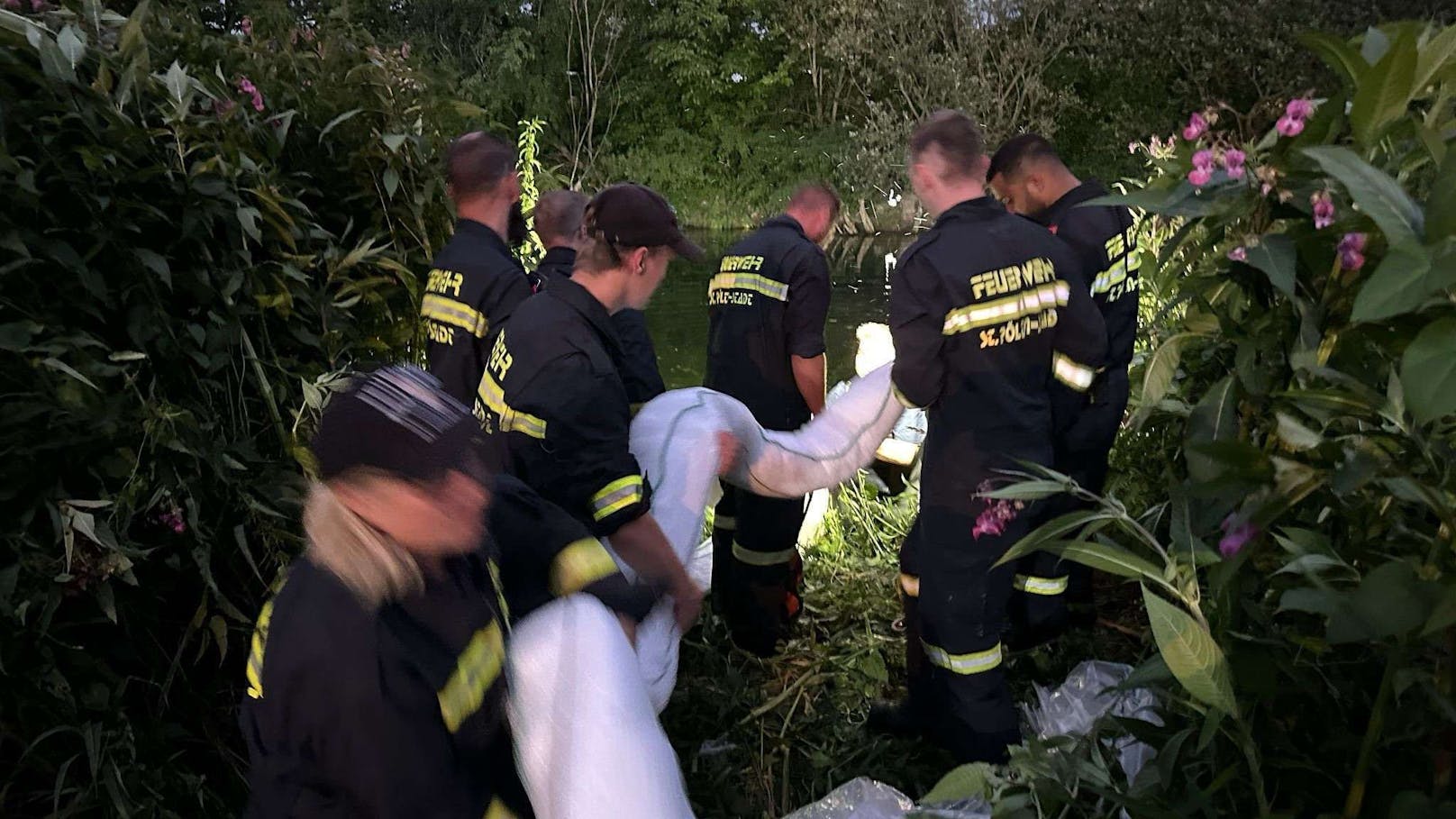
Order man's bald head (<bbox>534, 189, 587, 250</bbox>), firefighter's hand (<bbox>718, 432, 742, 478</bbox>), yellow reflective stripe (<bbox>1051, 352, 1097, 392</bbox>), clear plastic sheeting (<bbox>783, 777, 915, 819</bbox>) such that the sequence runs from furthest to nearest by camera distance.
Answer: man's bald head (<bbox>534, 189, 587, 250</bbox>) < yellow reflective stripe (<bbox>1051, 352, 1097, 392</bbox>) < firefighter's hand (<bbox>718, 432, 742, 478</bbox>) < clear plastic sheeting (<bbox>783, 777, 915, 819</bbox>)

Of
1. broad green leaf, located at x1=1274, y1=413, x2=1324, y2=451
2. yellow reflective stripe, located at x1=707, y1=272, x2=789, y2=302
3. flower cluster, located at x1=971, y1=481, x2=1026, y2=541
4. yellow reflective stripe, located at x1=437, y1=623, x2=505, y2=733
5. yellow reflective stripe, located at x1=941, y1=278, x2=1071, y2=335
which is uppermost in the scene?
broad green leaf, located at x1=1274, y1=413, x2=1324, y2=451

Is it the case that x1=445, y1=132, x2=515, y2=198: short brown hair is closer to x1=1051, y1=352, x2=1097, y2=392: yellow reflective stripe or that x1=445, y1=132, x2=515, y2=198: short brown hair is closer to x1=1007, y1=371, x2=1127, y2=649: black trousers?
x1=1051, y1=352, x2=1097, y2=392: yellow reflective stripe

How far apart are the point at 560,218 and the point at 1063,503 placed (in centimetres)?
251

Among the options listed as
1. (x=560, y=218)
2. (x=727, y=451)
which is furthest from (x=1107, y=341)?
(x=560, y=218)

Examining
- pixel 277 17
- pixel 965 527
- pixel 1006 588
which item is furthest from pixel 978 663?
pixel 277 17

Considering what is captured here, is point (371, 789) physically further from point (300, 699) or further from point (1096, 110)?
point (1096, 110)

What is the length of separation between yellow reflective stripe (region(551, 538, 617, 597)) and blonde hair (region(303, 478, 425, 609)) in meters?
0.24

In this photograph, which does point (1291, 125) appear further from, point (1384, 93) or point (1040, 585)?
point (1040, 585)

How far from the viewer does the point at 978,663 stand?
10.3ft

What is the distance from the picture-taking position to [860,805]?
2342 millimetres

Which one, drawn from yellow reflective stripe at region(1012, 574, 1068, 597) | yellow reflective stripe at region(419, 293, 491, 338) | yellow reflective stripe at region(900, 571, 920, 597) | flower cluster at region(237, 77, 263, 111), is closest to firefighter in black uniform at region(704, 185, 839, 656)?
yellow reflective stripe at region(900, 571, 920, 597)

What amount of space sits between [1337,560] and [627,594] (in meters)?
0.92

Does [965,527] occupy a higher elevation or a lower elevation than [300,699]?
lower

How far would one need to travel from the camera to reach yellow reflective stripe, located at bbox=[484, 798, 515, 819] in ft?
4.04
